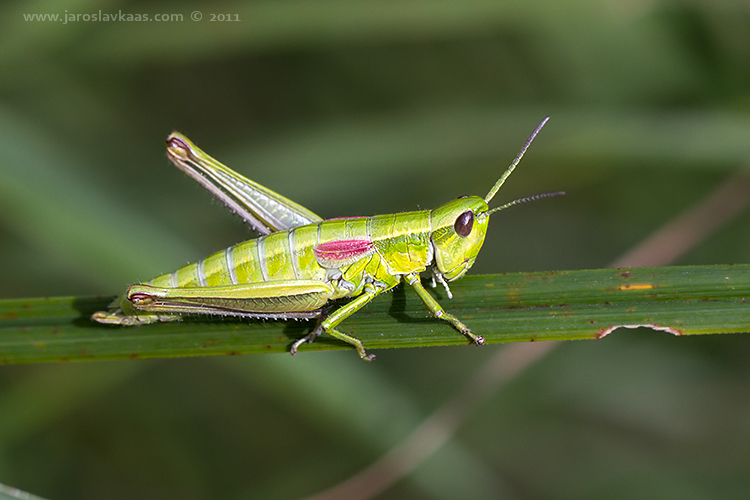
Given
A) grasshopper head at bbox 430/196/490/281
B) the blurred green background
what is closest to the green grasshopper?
grasshopper head at bbox 430/196/490/281

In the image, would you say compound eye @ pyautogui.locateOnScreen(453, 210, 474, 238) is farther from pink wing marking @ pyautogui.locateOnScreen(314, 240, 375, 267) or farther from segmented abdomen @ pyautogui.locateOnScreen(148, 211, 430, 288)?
pink wing marking @ pyautogui.locateOnScreen(314, 240, 375, 267)

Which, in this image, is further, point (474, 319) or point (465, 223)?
point (465, 223)

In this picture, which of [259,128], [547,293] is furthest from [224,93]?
[547,293]

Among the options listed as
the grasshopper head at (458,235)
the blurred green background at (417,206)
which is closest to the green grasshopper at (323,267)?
the grasshopper head at (458,235)

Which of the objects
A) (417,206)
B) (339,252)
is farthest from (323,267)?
(417,206)

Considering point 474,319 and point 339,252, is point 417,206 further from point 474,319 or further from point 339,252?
point 474,319

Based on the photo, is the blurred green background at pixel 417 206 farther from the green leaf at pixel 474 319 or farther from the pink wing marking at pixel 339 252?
the pink wing marking at pixel 339 252

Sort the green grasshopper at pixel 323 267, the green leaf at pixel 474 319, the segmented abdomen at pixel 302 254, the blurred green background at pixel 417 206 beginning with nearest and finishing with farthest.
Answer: the green leaf at pixel 474 319, the green grasshopper at pixel 323 267, the segmented abdomen at pixel 302 254, the blurred green background at pixel 417 206

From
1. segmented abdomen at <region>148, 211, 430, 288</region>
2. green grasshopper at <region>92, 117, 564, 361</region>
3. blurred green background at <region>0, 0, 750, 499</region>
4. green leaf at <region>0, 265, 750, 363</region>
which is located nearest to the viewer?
green leaf at <region>0, 265, 750, 363</region>

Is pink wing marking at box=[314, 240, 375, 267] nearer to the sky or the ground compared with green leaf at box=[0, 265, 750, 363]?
nearer to the sky
